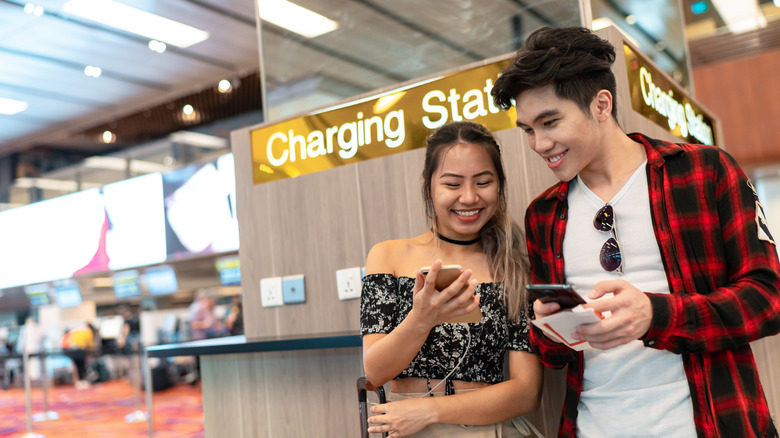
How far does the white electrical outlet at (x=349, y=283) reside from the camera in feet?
8.86

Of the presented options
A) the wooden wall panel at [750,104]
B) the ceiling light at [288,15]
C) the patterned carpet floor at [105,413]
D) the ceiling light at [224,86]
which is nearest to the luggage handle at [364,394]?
the ceiling light at [288,15]

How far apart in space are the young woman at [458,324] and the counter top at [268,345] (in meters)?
0.55

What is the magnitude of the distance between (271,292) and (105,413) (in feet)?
21.5

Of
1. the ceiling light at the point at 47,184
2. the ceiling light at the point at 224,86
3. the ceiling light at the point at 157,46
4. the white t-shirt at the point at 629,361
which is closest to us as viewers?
the white t-shirt at the point at 629,361

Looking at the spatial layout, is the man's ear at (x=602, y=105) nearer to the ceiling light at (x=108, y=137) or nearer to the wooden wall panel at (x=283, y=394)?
the wooden wall panel at (x=283, y=394)

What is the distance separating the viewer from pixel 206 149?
10.1 m

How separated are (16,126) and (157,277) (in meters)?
3.29

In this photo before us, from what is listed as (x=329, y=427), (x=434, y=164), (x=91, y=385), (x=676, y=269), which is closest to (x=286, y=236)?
(x=329, y=427)

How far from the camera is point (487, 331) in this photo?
1.71 m

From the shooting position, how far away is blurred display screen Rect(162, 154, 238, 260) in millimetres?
8461

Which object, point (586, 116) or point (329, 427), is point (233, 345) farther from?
point (586, 116)

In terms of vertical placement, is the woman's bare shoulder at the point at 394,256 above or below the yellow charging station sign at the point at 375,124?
below

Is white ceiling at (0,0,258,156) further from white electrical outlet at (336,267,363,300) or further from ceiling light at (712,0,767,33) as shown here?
ceiling light at (712,0,767,33)

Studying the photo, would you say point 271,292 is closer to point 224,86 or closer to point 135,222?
point 224,86
